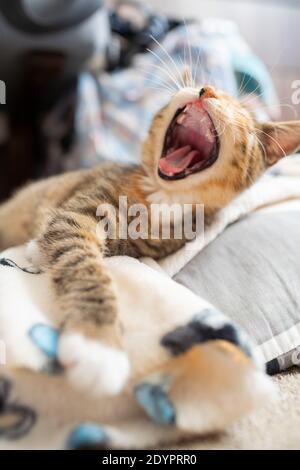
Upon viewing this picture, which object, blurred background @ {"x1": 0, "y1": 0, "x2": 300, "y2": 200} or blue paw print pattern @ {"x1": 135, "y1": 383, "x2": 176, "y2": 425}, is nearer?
blue paw print pattern @ {"x1": 135, "y1": 383, "x2": 176, "y2": 425}

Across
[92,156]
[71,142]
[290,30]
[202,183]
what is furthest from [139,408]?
[290,30]

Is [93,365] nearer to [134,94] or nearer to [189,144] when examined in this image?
[189,144]

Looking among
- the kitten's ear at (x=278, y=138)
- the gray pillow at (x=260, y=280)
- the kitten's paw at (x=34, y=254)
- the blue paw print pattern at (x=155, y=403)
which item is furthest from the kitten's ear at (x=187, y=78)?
the blue paw print pattern at (x=155, y=403)

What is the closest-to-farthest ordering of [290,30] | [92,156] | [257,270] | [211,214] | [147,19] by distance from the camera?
1. [257,270]
2. [211,214]
3. [92,156]
4. [147,19]
5. [290,30]

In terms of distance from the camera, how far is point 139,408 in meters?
0.68

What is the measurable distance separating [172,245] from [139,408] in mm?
444

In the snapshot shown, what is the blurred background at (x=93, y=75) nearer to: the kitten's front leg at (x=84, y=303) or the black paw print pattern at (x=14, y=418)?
the kitten's front leg at (x=84, y=303)

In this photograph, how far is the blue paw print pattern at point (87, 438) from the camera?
0.62 metres

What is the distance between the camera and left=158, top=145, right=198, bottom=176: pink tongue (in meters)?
1.06

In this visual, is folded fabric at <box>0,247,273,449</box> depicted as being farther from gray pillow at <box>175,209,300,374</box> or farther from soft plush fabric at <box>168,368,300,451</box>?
gray pillow at <box>175,209,300,374</box>

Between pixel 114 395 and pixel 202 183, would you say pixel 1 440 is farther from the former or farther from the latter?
pixel 202 183

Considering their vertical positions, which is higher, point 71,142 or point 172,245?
point 172,245

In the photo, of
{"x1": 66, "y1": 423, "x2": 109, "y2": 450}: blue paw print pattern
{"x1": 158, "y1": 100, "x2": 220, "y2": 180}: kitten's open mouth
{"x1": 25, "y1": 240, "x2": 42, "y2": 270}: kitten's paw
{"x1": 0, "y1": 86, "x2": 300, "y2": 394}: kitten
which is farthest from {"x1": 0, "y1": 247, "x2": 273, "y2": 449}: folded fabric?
{"x1": 158, "y1": 100, "x2": 220, "y2": 180}: kitten's open mouth

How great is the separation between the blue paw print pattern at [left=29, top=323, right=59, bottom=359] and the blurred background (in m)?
1.00
